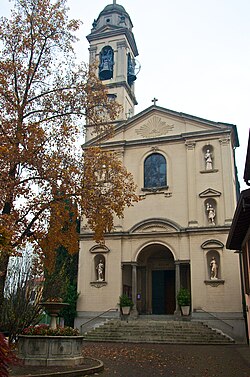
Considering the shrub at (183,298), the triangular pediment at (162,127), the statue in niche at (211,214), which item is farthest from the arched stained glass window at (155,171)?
the shrub at (183,298)

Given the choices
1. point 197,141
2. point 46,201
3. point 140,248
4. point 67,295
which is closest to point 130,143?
point 197,141

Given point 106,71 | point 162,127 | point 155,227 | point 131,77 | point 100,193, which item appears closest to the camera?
point 100,193

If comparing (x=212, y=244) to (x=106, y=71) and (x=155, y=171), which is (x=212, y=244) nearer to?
(x=155, y=171)

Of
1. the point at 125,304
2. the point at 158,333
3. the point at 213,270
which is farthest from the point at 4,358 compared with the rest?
the point at 125,304

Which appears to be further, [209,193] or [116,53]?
[116,53]

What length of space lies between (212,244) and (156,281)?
4827 mm

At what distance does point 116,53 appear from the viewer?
1254 inches

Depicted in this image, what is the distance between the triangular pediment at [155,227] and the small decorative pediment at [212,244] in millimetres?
1825

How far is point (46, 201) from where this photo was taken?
43.1 feet

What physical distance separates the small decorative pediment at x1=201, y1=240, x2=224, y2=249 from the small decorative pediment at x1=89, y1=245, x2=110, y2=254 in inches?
230

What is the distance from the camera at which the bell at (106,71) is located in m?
31.1

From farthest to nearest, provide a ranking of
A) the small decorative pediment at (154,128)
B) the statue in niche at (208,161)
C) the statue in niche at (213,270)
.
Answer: the small decorative pediment at (154,128)
the statue in niche at (208,161)
the statue in niche at (213,270)

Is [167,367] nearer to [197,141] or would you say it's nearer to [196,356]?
[196,356]

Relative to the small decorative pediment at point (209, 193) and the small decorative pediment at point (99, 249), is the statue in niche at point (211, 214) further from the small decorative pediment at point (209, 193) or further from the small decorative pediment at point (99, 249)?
the small decorative pediment at point (99, 249)
